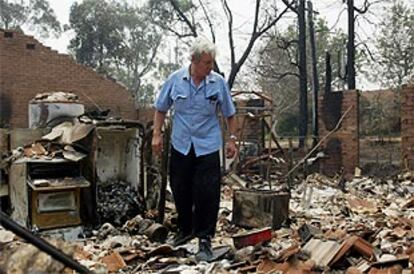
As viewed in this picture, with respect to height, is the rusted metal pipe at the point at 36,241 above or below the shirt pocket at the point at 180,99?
below

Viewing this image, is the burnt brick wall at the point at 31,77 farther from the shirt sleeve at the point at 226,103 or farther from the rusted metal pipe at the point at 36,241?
the rusted metal pipe at the point at 36,241

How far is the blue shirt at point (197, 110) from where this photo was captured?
4.14m

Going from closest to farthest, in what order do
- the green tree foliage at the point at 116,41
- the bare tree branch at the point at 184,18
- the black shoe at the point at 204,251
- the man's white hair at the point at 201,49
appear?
the black shoe at the point at 204,251 < the man's white hair at the point at 201,49 < the bare tree branch at the point at 184,18 < the green tree foliage at the point at 116,41

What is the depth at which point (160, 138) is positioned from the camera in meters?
4.30

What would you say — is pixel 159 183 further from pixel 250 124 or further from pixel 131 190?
pixel 250 124

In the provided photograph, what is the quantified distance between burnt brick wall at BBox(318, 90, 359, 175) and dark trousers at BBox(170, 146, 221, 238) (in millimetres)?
8483

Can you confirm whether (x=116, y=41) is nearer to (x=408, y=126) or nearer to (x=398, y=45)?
(x=398, y=45)

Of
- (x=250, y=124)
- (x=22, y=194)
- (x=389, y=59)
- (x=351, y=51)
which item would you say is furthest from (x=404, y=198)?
(x=389, y=59)

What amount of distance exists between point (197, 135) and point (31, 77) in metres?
15.0

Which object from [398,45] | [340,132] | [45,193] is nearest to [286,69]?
[398,45]

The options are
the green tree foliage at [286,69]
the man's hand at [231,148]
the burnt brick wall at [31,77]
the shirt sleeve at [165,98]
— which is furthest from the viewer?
the green tree foliage at [286,69]

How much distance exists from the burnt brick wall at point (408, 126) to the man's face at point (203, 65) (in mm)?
7887

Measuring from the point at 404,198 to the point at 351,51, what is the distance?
9408mm

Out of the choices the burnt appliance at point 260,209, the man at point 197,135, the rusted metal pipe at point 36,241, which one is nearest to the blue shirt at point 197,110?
the man at point 197,135
